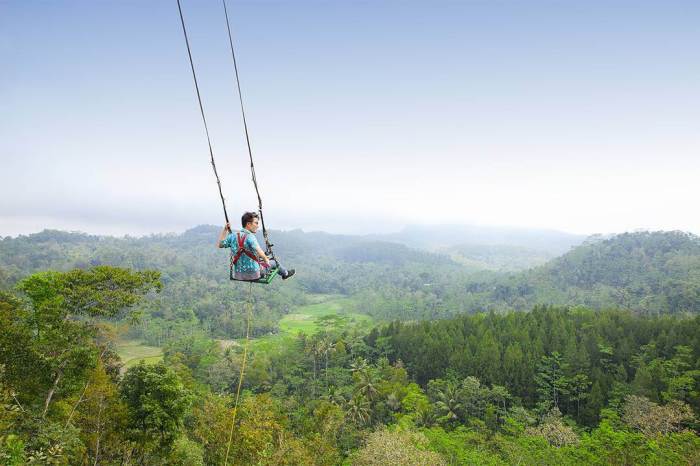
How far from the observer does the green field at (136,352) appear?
65.5 metres

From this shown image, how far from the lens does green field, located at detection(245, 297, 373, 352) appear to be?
7953 cm

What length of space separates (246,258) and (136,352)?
78.6 metres

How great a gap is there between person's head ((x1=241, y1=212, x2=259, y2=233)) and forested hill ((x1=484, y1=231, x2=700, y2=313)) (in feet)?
281

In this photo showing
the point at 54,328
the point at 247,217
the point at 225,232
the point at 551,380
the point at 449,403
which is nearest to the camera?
the point at 247,217

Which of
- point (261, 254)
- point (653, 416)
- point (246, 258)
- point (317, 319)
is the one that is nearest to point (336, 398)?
point (653, 416)

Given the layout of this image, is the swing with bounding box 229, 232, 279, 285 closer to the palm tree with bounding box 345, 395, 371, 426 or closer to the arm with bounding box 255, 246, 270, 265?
the arm with bounding box 255, 246, 270, 265

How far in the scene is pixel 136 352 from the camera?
234ft

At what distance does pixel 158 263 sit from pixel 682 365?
511 feet

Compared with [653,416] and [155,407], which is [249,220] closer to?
[155,407]

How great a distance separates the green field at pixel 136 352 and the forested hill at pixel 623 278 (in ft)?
273

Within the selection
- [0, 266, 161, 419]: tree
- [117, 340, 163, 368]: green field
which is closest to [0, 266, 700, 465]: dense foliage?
[0, 266, 161, 419]: tree

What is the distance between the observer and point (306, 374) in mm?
47656

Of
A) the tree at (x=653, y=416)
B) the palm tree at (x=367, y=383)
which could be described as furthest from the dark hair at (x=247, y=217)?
the palm tree at (x=367, y=383)

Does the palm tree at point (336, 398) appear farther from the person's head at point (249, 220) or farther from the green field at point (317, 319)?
the person's head at point (249, 220)
